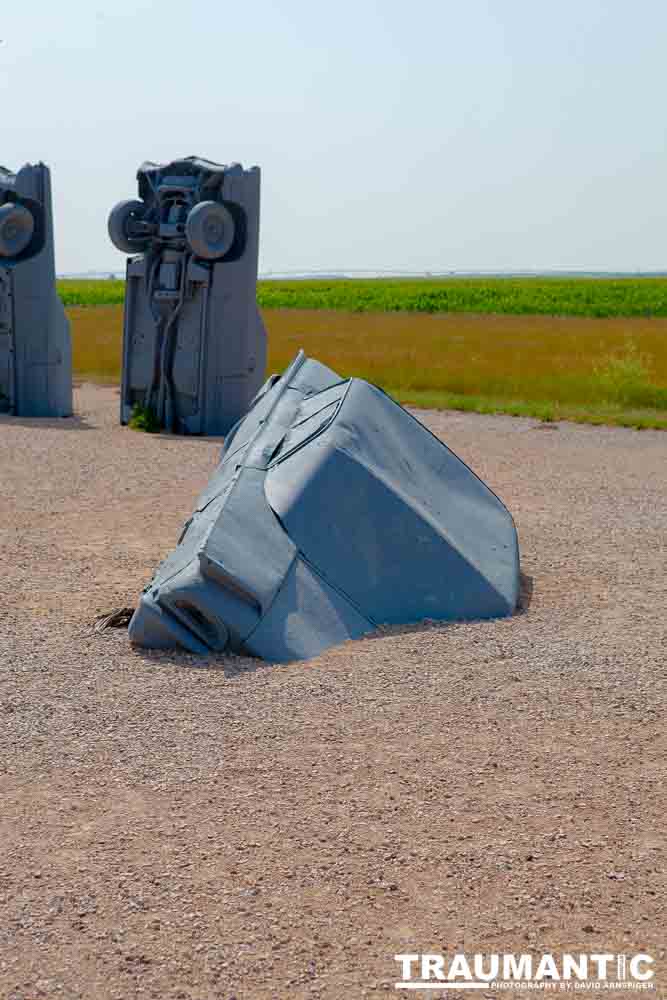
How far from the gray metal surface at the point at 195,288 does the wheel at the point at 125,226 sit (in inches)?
0.4

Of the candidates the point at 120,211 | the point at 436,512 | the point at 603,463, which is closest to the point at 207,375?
the point at 120,211

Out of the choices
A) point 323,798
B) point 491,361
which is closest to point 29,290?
point 491,361

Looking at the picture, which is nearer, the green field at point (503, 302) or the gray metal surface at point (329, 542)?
the gray metal surface at point (329, 542)

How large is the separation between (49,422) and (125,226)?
2.51 metres

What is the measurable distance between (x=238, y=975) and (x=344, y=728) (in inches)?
63.8

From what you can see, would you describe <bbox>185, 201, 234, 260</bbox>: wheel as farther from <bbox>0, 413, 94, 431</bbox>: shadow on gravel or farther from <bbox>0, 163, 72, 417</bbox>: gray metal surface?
<bbox>0, 413, 94, 431</bbox>: shadow on gravel

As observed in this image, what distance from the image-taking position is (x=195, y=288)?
1265cm

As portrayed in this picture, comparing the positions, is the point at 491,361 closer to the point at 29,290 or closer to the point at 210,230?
the point at 29,290

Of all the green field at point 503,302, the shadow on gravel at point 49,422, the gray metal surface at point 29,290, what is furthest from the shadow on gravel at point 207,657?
the green field at point 503,302

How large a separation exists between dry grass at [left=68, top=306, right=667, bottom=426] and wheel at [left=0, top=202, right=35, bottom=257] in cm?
533

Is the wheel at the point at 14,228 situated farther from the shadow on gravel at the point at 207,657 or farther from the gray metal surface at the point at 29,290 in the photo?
the shadow on gravel at the point at 207,657

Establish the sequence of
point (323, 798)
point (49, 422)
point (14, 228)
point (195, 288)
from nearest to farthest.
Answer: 1. point (323, 798)
2. point (195, 288)
3. point (14, 228)
4. point (49, 422)

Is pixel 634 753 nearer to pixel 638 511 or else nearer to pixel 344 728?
pixel 344 728

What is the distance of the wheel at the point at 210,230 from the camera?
11945 millimetres
